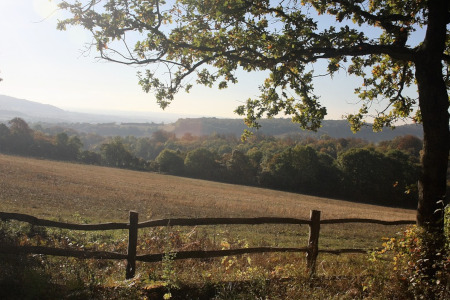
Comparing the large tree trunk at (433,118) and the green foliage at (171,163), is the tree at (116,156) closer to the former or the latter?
the green foliage at (171,163)

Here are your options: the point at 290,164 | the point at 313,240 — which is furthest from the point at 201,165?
the point at 313,240

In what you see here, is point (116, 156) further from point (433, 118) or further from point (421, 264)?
point (421, 264)

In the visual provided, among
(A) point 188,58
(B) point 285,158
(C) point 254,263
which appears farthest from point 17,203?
(B) point 285,158

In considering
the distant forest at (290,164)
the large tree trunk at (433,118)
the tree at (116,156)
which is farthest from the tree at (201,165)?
the large tree trunk at (433,118)

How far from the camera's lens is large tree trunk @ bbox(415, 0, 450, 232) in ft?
21.7

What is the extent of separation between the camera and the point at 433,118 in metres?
6.68

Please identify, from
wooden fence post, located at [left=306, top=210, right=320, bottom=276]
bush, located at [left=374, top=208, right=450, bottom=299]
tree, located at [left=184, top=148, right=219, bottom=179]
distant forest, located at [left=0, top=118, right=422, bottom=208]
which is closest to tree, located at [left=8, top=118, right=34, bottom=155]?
distant forest, located at [left=0, top=118, right=422, bottom=208]

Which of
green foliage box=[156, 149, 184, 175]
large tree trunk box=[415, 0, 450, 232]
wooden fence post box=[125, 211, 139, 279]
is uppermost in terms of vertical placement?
large tree trunk box=[415, 0, 450, 232]

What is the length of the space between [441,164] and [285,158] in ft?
223

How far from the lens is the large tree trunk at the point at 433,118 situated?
662cm

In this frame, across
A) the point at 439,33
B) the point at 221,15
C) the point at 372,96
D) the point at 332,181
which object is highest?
the point at 221,15

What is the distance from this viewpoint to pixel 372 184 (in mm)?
66062

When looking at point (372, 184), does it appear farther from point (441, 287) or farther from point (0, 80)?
point (441, 287)

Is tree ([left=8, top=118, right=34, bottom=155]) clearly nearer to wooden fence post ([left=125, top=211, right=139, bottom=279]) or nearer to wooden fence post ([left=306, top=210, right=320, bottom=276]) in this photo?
wooden fence post ([left=125, top=211, right=139, bottom=279])
